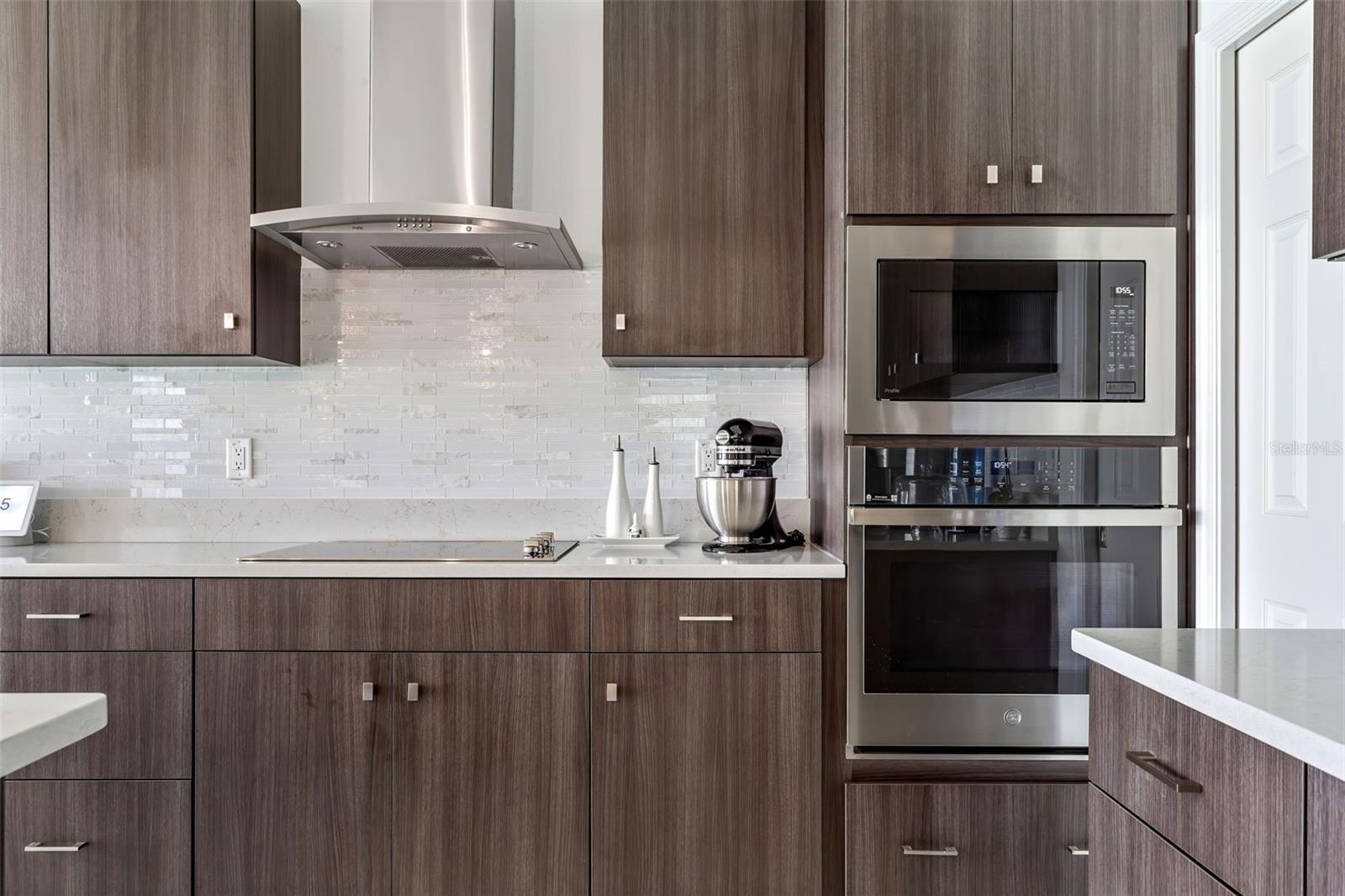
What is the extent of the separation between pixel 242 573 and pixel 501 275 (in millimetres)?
1104

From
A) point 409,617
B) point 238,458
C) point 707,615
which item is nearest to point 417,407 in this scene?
point 238,458

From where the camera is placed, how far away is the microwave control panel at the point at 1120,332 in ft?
6.11

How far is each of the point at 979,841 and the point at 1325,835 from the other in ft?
3.92

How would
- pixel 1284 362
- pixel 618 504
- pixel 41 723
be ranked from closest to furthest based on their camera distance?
pixel 41 723
pixel 1284 362
pixel 618 504

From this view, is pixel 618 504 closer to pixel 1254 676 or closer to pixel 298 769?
pixel 298 769

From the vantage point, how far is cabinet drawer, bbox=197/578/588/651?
1869 mm

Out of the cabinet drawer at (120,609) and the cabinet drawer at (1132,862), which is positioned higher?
the cabinet drawer at (120,609)

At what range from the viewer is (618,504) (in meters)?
2.32

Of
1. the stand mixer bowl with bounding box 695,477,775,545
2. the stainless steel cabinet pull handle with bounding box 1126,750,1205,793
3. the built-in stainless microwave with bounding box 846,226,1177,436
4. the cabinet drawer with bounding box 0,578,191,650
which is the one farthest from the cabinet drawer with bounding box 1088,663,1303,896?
the cabinet drawer with bounding box 0,578,191,650

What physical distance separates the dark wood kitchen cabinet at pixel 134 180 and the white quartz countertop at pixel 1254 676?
83.4 inches

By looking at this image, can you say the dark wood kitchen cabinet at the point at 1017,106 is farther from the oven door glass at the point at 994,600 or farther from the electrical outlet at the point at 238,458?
the electrical outlet at the point at 238,458

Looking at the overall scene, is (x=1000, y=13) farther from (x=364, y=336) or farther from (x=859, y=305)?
(x=364, y=336)

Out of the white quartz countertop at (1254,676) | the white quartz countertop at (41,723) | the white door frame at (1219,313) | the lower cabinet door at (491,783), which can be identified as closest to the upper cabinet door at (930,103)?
the white door frame at (1219,313)

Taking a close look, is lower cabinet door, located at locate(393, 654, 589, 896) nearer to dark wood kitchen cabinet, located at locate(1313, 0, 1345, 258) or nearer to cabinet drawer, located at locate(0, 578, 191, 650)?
cabinet drawer, located at locate(0, 578, 191, 650)
